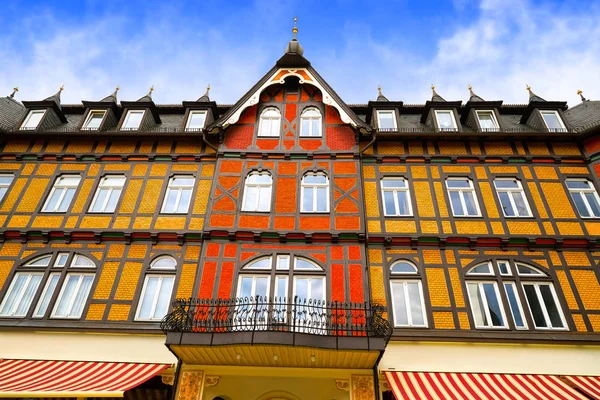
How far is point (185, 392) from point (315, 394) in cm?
344

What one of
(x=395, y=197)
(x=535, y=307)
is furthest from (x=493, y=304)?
(x=395, y=197)

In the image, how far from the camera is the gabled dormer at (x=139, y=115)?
55.0 feet

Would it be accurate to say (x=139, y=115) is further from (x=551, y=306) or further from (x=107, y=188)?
(x=551, y=306)

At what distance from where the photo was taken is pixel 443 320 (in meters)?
11.6

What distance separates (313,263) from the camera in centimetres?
1247

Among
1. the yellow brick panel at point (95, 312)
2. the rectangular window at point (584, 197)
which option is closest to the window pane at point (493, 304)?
the rectangular window at point (584, 197)

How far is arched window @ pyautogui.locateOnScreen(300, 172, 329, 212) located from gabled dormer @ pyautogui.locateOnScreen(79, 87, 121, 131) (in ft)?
29.7

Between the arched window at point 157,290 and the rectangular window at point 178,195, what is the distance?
1903mm

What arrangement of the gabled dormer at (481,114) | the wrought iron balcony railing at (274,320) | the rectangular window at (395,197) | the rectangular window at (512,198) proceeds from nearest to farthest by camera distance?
the wrought iron balcony railing at (274,320)
the rectangular window at (512,198)
the rectangular window at (395,197)
the gabled dormer at (481,114)

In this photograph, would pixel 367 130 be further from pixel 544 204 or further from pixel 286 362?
pixel 286 362

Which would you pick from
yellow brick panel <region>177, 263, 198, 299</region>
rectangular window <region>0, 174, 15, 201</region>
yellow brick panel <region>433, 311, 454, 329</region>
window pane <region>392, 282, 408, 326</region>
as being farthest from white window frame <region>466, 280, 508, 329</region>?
rectangular window <region>0, 174, 15, 201</region>

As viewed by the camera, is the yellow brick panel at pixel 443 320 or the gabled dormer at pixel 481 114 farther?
the gabled dormer at pixel 481 114

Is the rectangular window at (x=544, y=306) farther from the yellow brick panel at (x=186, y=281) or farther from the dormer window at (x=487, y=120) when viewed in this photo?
the yellow brick panel at (x=186, y=281)

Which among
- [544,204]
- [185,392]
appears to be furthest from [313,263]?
[544,204]
